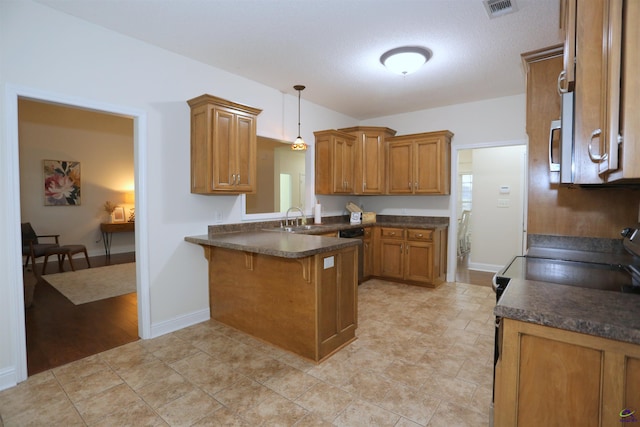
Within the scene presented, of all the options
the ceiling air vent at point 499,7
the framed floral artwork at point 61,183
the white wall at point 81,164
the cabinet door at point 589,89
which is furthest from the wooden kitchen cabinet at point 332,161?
the framed floral artwork at point 61,183

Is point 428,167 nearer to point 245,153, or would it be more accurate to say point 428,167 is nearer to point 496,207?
point 496,207

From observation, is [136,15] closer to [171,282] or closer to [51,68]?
[51,68]

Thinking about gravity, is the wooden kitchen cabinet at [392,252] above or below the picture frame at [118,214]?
below

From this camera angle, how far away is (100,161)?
271 inches

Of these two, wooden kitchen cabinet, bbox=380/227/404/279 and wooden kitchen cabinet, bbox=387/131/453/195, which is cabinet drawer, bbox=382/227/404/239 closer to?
wooden kitchen cabinet, bbox=380/227/404/279

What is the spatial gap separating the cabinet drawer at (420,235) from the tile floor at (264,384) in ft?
5.12

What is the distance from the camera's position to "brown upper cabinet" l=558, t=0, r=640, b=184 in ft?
2.65

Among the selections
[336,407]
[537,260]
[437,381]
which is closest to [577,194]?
[537,260]

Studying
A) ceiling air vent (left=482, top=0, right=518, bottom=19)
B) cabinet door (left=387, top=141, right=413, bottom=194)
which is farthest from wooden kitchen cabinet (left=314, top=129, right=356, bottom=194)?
ceiling air vent (left=482, top=0, right=518, bottom=19)

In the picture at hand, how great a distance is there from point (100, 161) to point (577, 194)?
8132 mm

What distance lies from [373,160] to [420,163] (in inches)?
28.5

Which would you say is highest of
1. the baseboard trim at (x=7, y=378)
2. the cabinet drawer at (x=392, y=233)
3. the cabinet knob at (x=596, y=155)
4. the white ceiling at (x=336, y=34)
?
the white ceiling at (x=336, y=34)

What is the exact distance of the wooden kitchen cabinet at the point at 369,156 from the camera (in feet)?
16.6

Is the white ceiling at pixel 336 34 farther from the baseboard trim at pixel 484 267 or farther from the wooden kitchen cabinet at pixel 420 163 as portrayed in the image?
the baseboard trim at pixel 484 267
